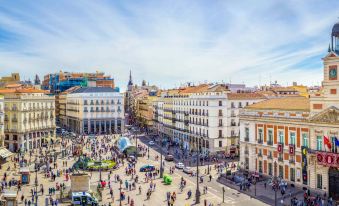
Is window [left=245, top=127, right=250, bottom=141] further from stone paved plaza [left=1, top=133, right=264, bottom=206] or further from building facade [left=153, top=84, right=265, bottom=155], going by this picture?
building facade [left=153, top=84, right=265, bottom=155]

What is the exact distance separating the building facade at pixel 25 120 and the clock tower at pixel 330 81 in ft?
194

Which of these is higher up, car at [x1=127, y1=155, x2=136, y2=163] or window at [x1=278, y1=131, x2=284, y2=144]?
window at [x1=278, y1=131, x2=284, y2=144]

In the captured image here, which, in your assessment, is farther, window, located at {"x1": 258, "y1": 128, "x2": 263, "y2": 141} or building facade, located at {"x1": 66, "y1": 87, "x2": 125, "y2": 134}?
building facade, located at {"x1": 66, "y1": 87, "x2": 125, "y2": 134}

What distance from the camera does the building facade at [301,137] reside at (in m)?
45.5

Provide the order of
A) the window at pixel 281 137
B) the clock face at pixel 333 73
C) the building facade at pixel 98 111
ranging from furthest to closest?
the building facade at pixel 98 111, the window at pixel 281 137, the clock face at pixel 333 73

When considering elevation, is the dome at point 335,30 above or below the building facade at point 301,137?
above

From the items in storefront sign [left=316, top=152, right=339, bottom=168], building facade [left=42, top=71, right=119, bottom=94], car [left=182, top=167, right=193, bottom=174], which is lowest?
car [left=182, top=167, right=193, bottom=174]

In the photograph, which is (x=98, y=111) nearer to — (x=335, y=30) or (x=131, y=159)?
(x=131, y=159)

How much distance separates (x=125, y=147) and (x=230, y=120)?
20.4m

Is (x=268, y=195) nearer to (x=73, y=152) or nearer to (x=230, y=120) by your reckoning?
(x=230, y=120)

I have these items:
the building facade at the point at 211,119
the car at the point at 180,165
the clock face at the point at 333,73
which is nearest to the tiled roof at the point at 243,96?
the building facade at the point at 211,119

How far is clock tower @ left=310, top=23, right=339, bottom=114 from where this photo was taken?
4547 centimetres

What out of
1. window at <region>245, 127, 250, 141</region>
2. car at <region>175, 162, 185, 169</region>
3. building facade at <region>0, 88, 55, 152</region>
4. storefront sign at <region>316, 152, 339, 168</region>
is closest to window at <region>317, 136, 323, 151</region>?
storefront sign at <region>316, 152, 339, 168</region>

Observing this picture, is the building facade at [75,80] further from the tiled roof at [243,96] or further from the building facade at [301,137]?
the building facade at [301,137]
